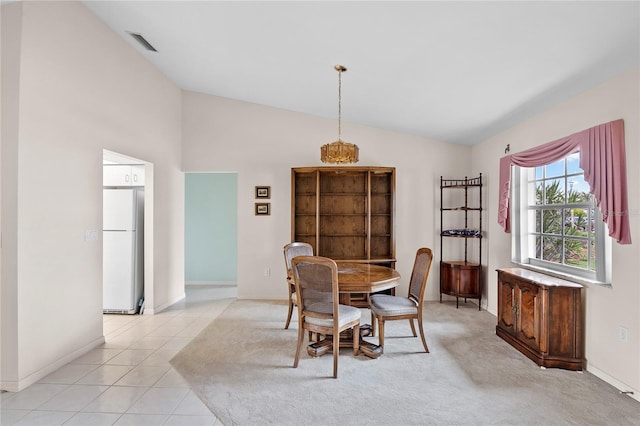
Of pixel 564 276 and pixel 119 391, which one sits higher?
pixel 564 276

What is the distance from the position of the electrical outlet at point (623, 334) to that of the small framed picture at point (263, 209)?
167 inches

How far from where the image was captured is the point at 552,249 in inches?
141

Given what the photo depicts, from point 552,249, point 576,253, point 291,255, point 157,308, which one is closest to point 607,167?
point 576,253

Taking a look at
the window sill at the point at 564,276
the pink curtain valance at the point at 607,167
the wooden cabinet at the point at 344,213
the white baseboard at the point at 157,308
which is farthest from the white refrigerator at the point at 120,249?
the pink curtain valance at the point at 607,167

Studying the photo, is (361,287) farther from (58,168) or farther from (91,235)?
(58,168)

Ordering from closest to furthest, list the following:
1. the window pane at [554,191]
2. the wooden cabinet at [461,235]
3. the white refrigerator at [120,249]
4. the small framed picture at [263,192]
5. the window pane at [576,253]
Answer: the window pane at [576,253], the window pane at [554,191], the white refrigerator at [120,249], the wooden cabinet at [461,235], the small framed picture at [263,192]

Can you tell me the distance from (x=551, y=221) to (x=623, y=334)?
138cm

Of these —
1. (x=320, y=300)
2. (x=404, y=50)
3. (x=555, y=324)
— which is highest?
(x=404, y=50)

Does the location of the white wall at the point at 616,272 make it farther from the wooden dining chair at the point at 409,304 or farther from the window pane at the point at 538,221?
the wooden dining chair at the point at 409,304

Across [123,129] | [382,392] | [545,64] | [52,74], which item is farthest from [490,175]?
[52,74]

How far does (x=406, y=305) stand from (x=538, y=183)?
7.10 ft

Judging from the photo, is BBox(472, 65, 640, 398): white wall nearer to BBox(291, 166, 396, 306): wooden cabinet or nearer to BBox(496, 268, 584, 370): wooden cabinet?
BBox(496, 268, 584, 370): wooden cabinet

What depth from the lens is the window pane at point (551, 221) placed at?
3469mm

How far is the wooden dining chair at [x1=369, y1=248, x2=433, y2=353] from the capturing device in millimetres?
3166
